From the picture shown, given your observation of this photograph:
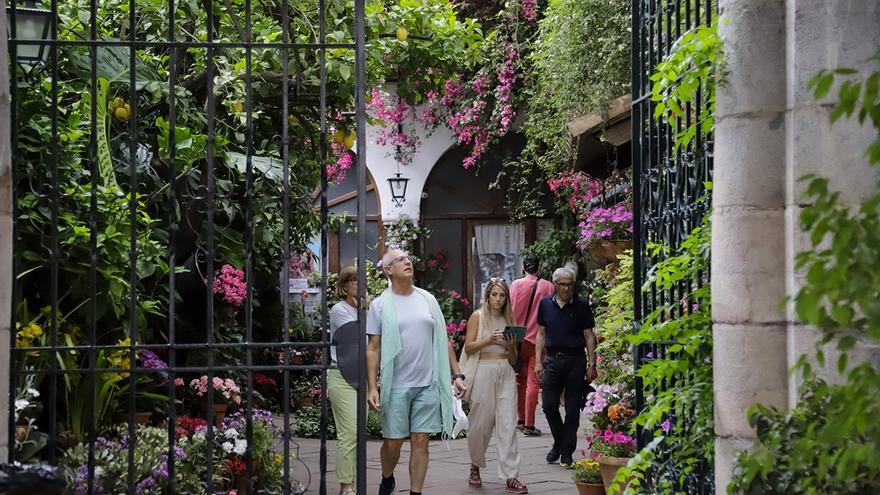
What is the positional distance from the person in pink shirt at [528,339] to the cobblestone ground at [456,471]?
331 millimetres

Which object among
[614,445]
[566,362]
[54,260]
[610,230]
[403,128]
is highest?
[403,128]

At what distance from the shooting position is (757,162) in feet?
12.4

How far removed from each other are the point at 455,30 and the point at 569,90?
285 centimetres

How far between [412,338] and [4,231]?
3.97 m

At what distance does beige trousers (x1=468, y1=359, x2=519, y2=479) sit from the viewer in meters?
9.12

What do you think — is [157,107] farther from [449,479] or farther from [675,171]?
[675,171]

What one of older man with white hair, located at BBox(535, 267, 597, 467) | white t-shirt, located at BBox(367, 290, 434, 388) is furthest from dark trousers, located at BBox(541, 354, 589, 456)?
white t-shirt, located at BBox(367, 290, 434, 388)

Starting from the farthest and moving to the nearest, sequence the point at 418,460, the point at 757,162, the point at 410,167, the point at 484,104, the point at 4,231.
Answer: the point at 410,167
the point at 484,104
the point at 418,460
the point at 4,231
the point at 757,162

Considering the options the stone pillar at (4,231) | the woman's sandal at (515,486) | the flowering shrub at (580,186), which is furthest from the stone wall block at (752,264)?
the flowering shrub at (580,186)

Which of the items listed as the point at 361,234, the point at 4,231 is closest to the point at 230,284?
the point at 361,234

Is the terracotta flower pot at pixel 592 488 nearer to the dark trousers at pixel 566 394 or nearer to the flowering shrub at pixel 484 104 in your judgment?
the dark trousers at pixel 566 394

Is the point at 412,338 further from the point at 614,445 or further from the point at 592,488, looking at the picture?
the point at 592,488

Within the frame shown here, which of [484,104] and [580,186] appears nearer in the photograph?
[580,186]

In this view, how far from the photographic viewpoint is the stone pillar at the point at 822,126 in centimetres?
353
